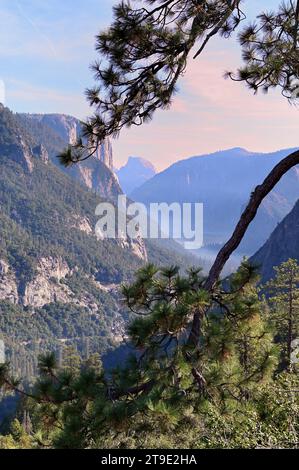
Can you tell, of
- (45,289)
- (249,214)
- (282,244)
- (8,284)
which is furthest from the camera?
(45,289)

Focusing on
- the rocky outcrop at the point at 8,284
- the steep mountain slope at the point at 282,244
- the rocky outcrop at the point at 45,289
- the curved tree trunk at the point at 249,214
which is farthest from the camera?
the rocky outcrop at the point at 45,289

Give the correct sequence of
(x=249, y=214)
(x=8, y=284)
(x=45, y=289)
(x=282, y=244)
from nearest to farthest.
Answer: (x=249, y=214)
(x=282, y=244)
(x=8, y=284)
(x=45, y=289)

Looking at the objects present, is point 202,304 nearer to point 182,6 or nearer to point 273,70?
point 273,70

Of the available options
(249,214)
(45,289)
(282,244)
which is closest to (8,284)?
(45,289)

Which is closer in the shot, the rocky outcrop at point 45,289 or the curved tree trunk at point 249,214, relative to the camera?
the curved tree trunk at point 249,214

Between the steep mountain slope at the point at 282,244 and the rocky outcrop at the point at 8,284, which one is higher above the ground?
the steep mountain slope at the point at 282,244

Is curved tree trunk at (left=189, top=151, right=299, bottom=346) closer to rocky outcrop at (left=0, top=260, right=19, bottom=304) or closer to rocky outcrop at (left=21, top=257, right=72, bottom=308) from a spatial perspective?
rocky outcrop at (left=0, top=260, right=19, bottom=304)

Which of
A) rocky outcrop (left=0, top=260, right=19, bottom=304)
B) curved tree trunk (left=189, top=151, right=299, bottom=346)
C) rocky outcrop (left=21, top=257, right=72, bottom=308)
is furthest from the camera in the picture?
rocky outcrop (left=21, top=257, right=72, bottom=308)

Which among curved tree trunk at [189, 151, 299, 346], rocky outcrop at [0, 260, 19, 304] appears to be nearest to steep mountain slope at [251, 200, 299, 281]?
curved tree trunk at [189, 151, 299, 346]

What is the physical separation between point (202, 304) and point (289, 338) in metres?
16.0

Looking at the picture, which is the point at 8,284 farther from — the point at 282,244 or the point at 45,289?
the point at 282,244

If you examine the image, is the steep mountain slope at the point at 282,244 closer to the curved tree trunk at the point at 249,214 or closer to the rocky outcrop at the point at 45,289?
the curved tree trunk at the point at 249,214

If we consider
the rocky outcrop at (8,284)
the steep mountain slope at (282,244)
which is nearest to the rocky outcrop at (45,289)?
the rocky outcrop at (8,284)

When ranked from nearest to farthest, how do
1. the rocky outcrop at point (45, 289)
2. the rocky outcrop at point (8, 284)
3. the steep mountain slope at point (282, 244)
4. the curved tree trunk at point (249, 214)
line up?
1. the curved tree trunk at point (249, 214)
2. the steep mountain slope at point (282, 244)
3. the rocky outcrop at point (8, 284)
4. the rocky outcrop at point (45, 289)
